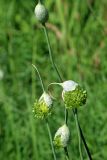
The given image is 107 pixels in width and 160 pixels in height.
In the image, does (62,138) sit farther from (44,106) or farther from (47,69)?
(47,69)

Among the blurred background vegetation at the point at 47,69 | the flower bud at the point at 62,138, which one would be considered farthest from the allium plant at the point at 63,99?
the blurred background vegetation at the point at 47,69

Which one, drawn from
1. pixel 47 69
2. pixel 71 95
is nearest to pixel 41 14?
pixel 71 95

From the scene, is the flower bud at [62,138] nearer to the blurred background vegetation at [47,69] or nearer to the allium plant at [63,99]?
the allium plant at [63,99]

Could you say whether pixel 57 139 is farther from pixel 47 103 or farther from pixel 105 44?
pixel 105 44

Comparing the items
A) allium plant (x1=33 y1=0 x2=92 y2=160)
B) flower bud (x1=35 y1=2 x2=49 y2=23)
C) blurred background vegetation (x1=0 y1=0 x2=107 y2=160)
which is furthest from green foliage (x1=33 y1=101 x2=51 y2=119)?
blurred background vegetation (x1=0 y1=0 x2=107 y2=160)

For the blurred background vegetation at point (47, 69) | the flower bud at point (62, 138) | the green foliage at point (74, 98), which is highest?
the blurred background vegetation at point (47, 69)
